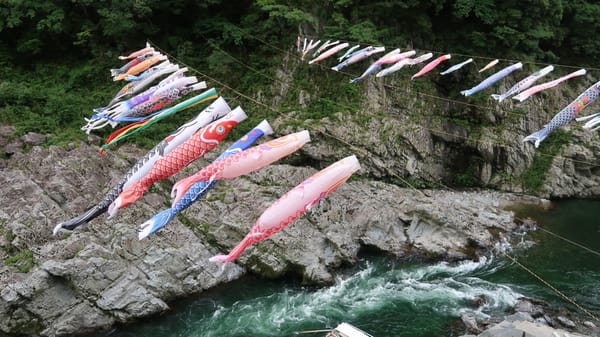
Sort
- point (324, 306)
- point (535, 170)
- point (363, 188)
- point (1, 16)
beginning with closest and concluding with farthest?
point (324, 306)
point (363, 188)
point (1, 16)
point (535, 170)

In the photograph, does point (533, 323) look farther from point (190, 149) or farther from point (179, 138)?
point (179, 138)

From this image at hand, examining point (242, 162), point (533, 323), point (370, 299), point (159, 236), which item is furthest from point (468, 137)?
point (242, 162)

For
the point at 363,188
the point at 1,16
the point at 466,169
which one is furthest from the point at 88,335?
the point at 466,169

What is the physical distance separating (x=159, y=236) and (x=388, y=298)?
23.8 feet

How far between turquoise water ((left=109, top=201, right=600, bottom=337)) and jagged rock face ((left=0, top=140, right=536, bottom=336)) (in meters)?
0.49

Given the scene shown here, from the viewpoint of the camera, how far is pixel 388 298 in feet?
41.3

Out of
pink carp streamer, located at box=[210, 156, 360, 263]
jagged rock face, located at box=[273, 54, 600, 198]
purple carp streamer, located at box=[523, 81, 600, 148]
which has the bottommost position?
jagged rock face, located at box=[273, 54, 600, 198]

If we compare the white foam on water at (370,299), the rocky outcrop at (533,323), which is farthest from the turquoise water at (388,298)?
the rocky outcrop at (533,323)

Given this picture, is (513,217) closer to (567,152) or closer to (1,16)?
(567,152)

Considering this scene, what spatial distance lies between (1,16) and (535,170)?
82.5ft

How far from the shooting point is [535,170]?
1966 cm

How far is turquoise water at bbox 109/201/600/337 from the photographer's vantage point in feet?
37.0

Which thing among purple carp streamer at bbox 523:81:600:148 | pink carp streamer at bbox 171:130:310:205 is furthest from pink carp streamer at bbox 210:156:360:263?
purple carp streamer at bbox 523:81:600:148

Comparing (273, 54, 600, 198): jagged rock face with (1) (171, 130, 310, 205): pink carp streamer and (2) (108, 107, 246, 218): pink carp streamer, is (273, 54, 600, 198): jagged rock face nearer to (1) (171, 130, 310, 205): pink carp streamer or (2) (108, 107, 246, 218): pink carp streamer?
(2) (108, 107, 246, 218): pink carp streamer
